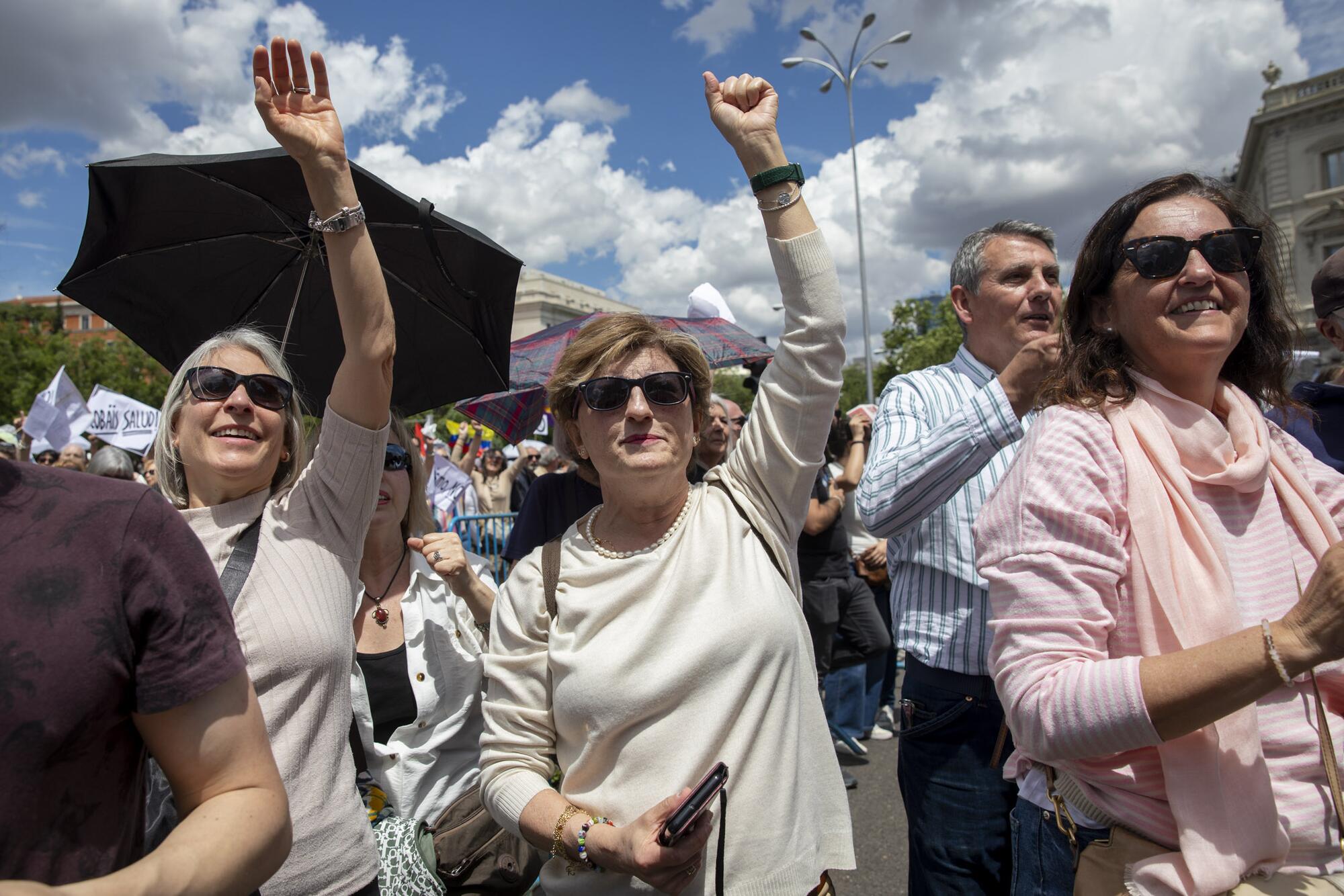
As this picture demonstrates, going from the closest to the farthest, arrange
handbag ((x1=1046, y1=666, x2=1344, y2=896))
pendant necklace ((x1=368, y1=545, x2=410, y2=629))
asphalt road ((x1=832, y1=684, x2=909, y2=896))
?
1. handbag ((x1=1046, y1=666, x2=1344, y2=896))
2. pendant necklace ((x1=368, y1=545, x2=410, y2=629))
3. asphalt road ((x1=832, y1=684, x2=909, y2=896))

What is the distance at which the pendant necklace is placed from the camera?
2637mm

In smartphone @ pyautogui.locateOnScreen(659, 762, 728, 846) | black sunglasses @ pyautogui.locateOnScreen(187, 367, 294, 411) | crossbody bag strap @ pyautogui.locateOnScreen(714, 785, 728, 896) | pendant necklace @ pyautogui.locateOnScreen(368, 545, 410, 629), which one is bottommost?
crossbody bag strap @ pyautogui.locateOnScreen(714, 785, 728, 896)

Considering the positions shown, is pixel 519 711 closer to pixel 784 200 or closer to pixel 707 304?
pixel 784 200

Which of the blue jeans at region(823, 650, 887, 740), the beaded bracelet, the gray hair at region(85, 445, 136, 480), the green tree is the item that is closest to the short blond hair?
the beaded bracelet

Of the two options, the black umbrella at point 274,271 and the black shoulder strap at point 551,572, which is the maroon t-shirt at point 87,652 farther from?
the black umbrella at point 274,271

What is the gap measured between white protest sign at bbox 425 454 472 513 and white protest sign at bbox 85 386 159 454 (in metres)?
3.15

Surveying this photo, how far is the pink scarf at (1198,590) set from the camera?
1.32 meters

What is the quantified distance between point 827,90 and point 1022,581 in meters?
23.0

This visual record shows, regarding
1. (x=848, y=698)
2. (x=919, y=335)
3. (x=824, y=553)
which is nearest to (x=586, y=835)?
(x=824, y=553)

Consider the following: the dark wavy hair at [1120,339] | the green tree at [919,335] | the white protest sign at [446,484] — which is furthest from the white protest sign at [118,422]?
the green tree at [919,335]

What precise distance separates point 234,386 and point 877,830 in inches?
149

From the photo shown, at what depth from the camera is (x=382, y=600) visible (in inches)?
106

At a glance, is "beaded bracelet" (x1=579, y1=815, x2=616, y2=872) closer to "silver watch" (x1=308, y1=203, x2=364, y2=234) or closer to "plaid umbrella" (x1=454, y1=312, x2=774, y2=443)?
"silver watch" (x1=308, y1=203, x2=364, y2=234)

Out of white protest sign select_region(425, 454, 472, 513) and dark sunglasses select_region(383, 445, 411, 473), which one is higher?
dark sunglasses select_region(383, 445, 411, 473)
